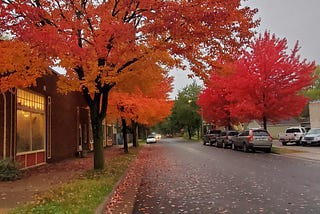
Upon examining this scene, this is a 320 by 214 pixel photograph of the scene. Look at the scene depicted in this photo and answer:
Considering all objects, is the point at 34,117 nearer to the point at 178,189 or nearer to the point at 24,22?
the point at 24,22

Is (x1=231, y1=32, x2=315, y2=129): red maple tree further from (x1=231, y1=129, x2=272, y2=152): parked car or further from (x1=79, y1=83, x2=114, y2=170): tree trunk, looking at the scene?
(x1=79, y1=83, x2=114, y2=170): tree trunk

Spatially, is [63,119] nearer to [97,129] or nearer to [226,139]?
[97,129]

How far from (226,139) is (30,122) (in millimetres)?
23521

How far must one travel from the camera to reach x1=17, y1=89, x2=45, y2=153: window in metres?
18.0

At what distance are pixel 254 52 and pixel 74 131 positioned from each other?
A: 14.5 m

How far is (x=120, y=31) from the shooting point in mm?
13070

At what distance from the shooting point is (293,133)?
134 ft

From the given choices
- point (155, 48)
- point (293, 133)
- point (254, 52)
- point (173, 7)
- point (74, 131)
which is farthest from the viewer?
point (293, 133)

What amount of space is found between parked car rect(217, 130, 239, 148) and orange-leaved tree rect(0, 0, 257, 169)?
77.2ft

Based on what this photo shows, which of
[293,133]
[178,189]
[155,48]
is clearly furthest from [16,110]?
[293,133]

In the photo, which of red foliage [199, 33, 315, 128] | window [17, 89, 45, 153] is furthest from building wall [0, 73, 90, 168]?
red foliage [199, 33, 315, 128]

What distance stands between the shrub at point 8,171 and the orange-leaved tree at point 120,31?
11.2 ft

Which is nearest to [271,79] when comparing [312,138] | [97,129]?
[312,138]

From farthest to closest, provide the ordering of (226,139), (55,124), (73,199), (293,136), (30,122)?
1. (293,136)
2. (226,139)
3. (55,124)
4. (30,122)
5. (73,199)
